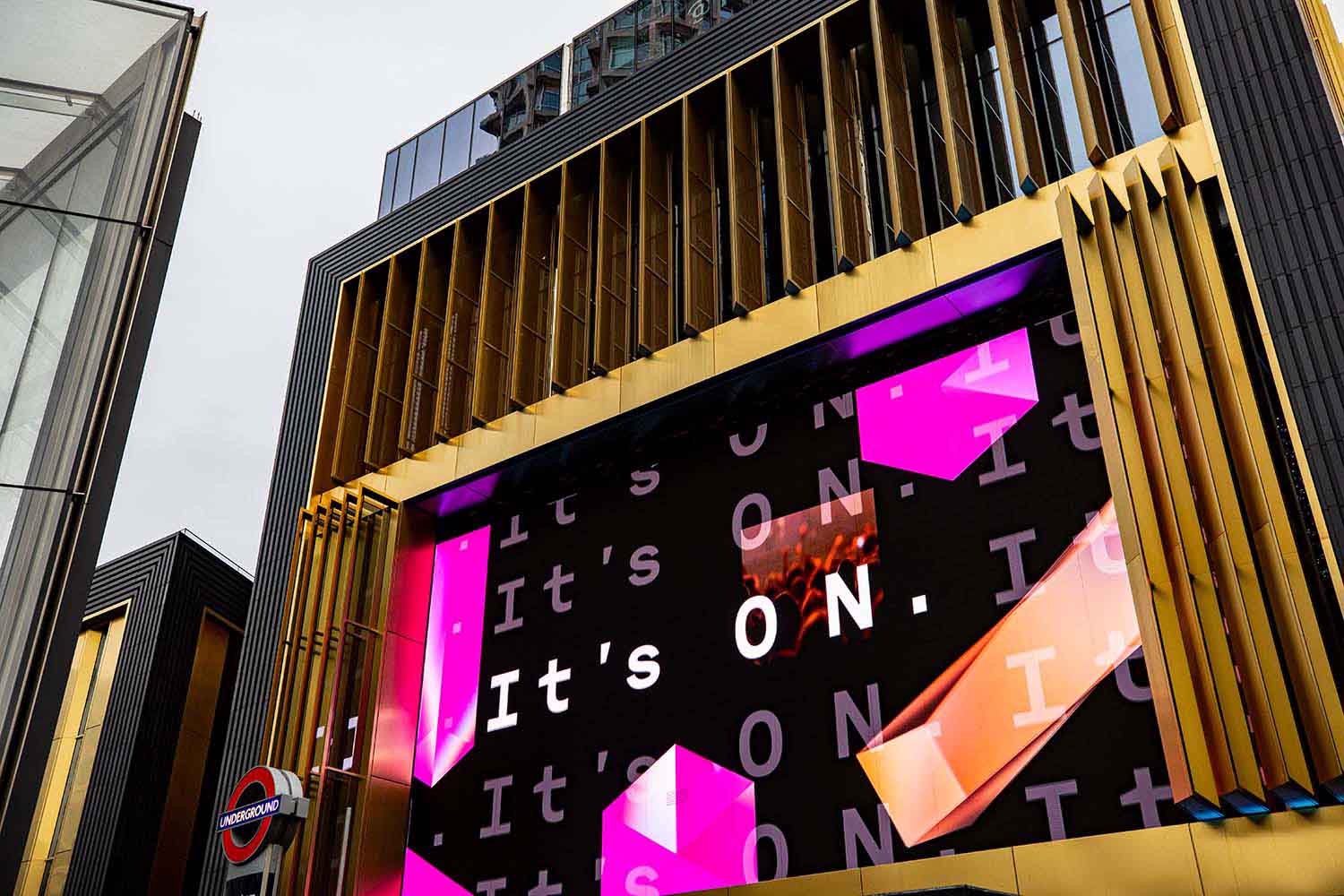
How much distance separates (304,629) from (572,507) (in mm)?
5011

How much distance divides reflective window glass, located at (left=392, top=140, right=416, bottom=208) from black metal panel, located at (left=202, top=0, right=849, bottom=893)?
9.46 feet

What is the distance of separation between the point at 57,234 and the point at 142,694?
20525mm

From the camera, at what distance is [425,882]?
17.5 m

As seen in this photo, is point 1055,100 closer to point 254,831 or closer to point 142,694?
point 254,831

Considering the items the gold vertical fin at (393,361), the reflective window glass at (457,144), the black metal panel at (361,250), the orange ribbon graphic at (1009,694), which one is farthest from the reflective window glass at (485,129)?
the orange ribbon graphic at (1009,694)

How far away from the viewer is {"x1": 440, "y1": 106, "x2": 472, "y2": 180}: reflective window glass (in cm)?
2669

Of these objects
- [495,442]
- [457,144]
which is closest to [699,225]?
[495,442]

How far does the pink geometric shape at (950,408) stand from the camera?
14.8m

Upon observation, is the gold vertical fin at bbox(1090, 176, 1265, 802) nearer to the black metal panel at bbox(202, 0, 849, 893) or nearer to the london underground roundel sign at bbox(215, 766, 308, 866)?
the black metal panel at bbox(202, 0, 849, 893)

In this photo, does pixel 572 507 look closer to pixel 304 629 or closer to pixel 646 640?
pixel 646 640

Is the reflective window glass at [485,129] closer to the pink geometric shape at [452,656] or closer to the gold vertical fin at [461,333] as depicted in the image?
the gold vertical fin at [461,333]

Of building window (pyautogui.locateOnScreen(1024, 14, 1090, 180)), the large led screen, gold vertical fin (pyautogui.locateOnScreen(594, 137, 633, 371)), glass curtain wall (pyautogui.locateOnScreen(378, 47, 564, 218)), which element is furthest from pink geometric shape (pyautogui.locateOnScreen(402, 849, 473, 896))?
glass curtain wall (pyautogui.locateOnScreen(378, 47, 564, 218))

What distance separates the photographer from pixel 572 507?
18938 mm

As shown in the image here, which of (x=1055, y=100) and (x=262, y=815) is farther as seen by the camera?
(x=1055, y=100)
